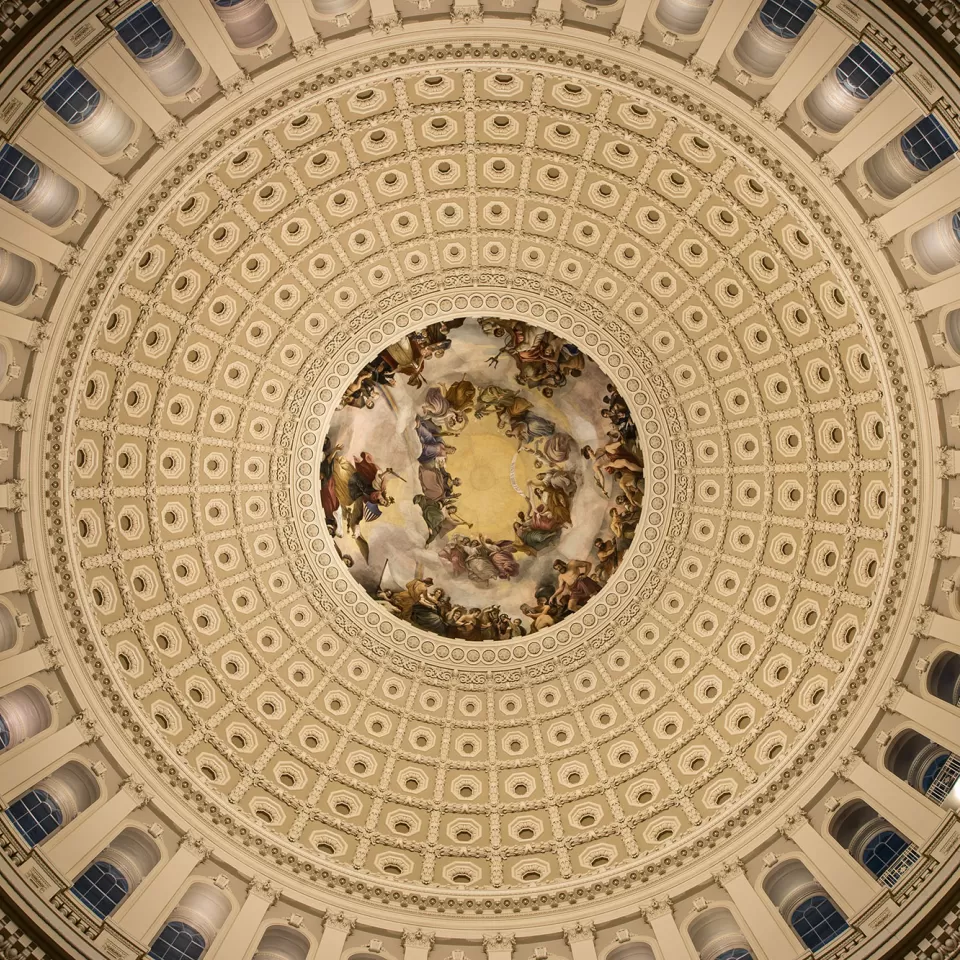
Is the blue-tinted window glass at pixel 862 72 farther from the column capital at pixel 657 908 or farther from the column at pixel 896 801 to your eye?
the column capital at pixel 657 908

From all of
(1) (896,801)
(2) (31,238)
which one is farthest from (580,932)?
(2) (31,238)

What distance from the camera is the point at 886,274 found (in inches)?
879

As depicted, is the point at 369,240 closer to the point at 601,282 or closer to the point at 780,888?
the point at 601,282

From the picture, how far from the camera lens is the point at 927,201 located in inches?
815

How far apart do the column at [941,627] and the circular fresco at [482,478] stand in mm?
10945

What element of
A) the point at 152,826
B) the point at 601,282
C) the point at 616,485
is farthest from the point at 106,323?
the point at 616,485

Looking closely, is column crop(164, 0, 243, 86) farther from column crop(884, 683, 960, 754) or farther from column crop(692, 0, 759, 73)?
column crop(884, 683, 960, 754)

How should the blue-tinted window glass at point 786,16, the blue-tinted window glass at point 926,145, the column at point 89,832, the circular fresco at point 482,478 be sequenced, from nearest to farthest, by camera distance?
the blue-tinted window glass at point 926,145 → the blue-tinted window glass at point 786,16 → the column at point 89,832 → the circular fresco at point 482,478

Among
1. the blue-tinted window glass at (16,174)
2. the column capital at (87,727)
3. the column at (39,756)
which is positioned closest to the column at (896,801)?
the column capital at (87,727)

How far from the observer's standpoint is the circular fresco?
107 feet

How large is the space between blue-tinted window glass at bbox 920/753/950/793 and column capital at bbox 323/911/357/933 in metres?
13.8

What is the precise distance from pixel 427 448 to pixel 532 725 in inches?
381

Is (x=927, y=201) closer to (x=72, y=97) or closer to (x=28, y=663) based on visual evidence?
(x=72, y=97)

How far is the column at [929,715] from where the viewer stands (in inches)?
845
